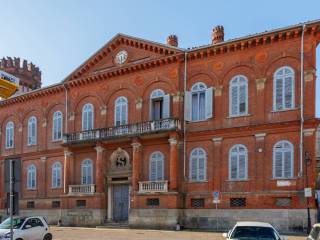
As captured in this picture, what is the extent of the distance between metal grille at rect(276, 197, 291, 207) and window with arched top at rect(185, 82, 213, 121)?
8.04 m

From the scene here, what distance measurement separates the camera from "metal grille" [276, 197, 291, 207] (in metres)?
29.0

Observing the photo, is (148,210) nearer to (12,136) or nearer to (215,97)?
(215,97)

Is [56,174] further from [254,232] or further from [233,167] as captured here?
[254,232]

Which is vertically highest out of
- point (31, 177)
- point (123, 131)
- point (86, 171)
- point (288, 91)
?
point (288, 91)

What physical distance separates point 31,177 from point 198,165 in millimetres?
19629

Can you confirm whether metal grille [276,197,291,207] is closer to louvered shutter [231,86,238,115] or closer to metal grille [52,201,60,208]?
louvered shutter [231,86,238,115]

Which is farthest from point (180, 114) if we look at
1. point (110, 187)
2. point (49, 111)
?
point (49, 111)

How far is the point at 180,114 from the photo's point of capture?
34.3 meters

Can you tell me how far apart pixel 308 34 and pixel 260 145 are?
26.0 feet

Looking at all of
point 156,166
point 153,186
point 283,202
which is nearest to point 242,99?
point 283,202

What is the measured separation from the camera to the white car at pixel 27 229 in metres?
19.9

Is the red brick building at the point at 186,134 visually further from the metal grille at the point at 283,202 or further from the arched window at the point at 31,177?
the arched window at the point at 31,177

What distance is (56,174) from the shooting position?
42.7 m

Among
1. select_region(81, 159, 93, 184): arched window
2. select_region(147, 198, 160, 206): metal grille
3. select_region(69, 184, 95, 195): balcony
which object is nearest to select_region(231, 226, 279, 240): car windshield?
select_region(147, 198, 160, 206): metal grille
